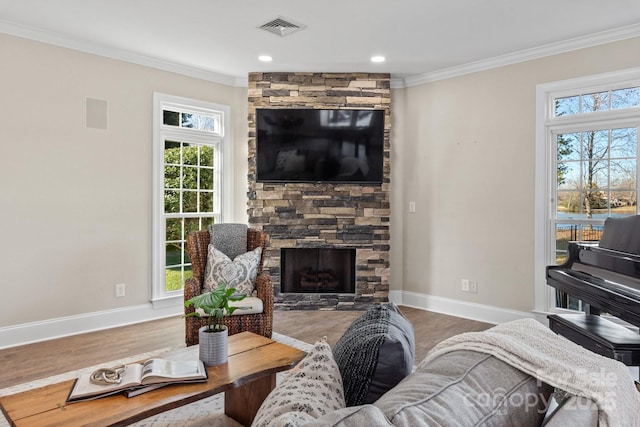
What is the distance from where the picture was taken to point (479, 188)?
4.57 metres

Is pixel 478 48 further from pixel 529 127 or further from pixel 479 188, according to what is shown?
pixel 479 188

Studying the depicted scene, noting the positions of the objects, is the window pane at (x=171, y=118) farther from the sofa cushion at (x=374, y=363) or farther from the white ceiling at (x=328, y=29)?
the sofa cushion at (x=374, y=363)

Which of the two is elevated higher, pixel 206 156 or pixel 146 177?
pixel 206 156

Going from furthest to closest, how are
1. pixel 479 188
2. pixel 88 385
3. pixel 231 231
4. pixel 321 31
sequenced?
1. pixel 479 188
2. pixel 231 231
3. pixel 321 31
4. pixel 88 385

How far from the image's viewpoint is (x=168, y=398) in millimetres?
1762

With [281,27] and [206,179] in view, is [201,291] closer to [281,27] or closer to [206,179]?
[206,179]

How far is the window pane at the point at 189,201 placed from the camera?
16.0ft

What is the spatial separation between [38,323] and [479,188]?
4450 mm

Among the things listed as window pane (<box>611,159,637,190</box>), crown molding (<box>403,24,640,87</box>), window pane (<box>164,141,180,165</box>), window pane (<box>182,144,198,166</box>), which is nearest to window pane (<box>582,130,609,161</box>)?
window pane (<box>611,159,637,190</box>)

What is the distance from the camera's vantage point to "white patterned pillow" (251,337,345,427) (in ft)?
2.72

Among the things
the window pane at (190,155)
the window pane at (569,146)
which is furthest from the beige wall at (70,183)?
the window pane at (569,146)

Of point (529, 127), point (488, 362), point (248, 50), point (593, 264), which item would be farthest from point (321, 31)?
point (488, 362)

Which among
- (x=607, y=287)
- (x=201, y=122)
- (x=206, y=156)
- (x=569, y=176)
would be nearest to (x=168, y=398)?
(x=607, y=287)

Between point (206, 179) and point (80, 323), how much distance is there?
6.61 ft
